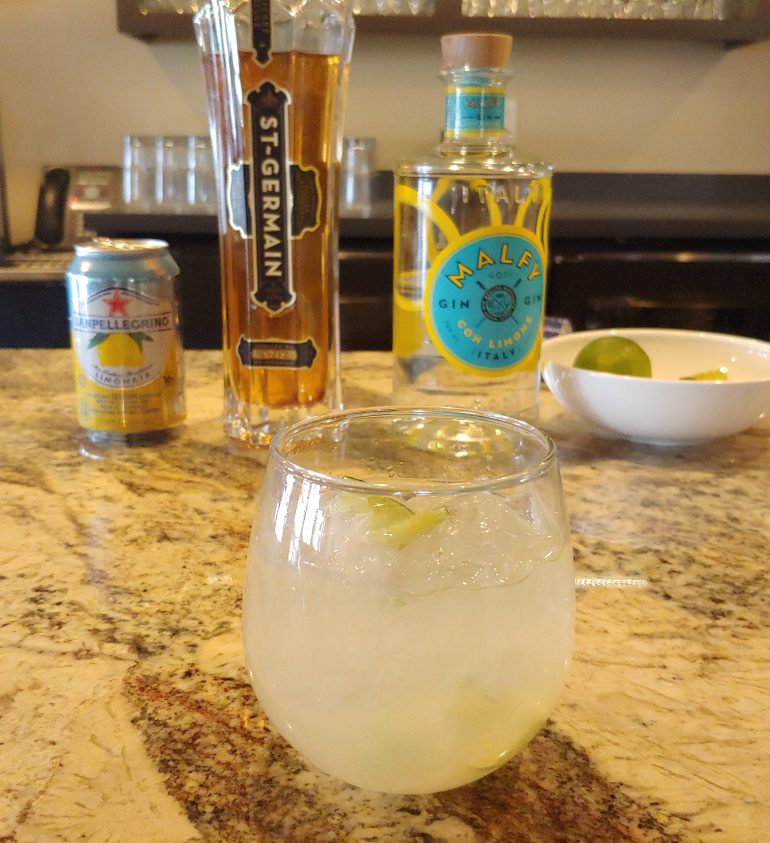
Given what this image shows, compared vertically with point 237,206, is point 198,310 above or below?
below

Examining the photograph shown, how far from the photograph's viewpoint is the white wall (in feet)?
8.24

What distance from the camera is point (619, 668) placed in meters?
0.46

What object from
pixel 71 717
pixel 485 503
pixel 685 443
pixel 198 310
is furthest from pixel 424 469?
pixel 198 310

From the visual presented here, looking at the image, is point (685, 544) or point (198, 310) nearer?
point (685, 544)

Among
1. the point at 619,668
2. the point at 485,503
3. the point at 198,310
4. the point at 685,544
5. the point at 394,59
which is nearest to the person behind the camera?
the point at 485,503

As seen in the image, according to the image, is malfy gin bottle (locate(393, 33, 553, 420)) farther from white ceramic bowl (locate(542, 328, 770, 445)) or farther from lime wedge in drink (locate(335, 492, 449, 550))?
lime wedge in drink (locate(335, 492, 449, 550))

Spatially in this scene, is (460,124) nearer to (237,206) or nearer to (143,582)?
(237,206)

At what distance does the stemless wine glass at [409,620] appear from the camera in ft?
1.07

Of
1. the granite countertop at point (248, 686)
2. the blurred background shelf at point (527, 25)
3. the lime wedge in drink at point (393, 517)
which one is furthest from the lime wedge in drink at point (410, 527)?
the blurred background shelf at point (527, 25)

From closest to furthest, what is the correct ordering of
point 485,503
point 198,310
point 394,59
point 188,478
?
point 485,503
point 188,478
point 198,310
point 394,59

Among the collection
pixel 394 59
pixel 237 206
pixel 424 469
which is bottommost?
pixel 424 469

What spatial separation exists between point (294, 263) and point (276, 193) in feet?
0.21

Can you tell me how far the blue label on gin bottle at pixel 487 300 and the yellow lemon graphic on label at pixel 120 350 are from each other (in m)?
0.26

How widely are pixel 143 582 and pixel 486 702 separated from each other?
0.94 feet
